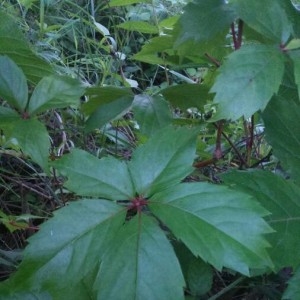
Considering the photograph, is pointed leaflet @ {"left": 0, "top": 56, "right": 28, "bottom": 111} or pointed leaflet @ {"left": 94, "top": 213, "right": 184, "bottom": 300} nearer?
pointed leaflet @ {"left": 94, "top": 213, "right": 184, "bottom": 300}

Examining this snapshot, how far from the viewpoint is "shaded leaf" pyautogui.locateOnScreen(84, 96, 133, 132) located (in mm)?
1104

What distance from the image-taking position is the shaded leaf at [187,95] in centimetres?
113

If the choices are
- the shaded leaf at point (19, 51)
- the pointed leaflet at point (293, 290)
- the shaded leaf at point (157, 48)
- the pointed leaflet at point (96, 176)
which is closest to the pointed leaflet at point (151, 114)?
the shaded leaf at point (157, 48)

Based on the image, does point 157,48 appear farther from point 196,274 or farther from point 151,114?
point 196,274

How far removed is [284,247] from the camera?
790 millimetres

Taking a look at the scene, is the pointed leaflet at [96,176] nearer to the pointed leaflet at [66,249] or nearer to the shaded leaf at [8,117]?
the pointed leaflet at [66,249]

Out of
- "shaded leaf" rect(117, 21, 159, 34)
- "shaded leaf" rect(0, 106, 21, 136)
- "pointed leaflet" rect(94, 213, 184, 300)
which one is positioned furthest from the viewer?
"shaded leaf" rect(117, 21, 159, 34)

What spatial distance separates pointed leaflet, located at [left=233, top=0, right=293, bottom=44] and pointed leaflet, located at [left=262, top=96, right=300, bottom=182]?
123 millimetres

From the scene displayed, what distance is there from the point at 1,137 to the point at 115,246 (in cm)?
71

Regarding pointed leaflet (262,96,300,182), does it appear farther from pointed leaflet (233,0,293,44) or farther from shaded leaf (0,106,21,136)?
shaded leaf (0,106,21,136)

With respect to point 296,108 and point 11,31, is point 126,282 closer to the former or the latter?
point 296,108

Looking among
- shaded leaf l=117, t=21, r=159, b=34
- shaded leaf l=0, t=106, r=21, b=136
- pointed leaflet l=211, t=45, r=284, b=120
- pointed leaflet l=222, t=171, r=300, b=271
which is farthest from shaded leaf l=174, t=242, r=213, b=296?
shaded leaf l=117, t=21, r=159, b=34

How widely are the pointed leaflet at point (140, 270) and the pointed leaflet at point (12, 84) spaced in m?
0.37

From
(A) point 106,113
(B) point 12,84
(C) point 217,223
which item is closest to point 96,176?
(C) point 217,223
